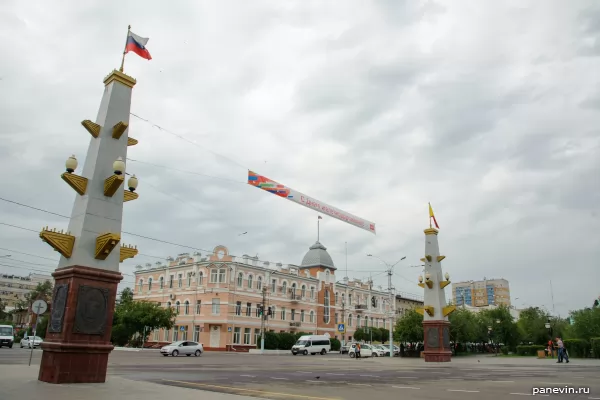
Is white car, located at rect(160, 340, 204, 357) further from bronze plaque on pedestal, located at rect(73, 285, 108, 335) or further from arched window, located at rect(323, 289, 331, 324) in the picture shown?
arched window, located at rect(323, 289, 331, 324)

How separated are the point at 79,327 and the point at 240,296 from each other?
5014 cm

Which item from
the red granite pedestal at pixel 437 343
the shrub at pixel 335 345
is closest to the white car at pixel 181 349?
the red granite pedestal at pixel 437 343

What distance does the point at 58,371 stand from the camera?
40.7 ft

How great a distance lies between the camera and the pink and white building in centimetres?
6053

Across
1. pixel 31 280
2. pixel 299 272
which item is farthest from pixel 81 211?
pixel 31 280

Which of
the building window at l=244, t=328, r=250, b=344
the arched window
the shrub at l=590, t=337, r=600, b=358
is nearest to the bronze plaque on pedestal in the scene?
the shrub at l=590, t=337, r=600, b=358

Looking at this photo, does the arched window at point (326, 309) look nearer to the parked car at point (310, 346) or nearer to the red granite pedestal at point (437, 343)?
the parked car at point (310, 346)

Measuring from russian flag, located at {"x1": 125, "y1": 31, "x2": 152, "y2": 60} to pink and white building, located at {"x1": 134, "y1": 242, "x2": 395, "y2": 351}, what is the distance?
42618 millimetres

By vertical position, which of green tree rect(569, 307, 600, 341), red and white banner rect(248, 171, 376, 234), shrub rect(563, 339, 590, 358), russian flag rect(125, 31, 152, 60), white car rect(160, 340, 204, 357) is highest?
russian flag rect(125, 31, 152, 60)

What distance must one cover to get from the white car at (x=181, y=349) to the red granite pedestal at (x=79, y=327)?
28319mm

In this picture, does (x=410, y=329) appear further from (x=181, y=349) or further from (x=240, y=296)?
(x=240, y=296)

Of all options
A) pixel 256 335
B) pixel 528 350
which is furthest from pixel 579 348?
pixel 256 335

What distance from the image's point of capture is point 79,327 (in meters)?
13.0

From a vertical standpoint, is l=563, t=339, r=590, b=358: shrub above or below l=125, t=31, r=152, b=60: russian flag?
below
